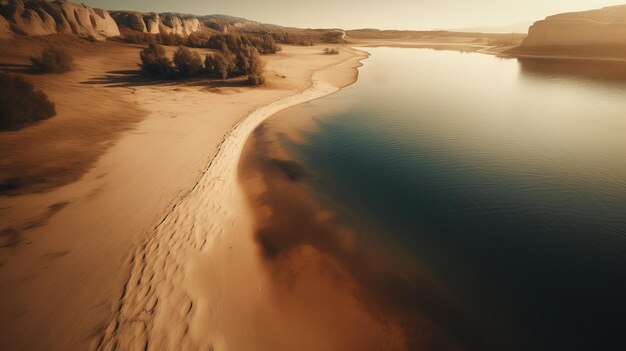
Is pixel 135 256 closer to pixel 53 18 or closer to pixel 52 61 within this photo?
pixel 52 61

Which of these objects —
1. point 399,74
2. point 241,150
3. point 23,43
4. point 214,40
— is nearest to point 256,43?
point 214,40

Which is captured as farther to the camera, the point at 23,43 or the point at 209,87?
the point at 23,43

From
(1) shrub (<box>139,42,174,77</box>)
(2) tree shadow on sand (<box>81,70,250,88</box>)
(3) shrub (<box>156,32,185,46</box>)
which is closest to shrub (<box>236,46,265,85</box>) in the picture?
(2) tree shadow on sand (<box>81,70,250,88</box>)

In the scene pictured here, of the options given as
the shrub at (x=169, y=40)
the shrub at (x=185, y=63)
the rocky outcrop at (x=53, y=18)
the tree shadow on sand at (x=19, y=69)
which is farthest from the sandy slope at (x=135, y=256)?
the shrub at (x=169, y=40)

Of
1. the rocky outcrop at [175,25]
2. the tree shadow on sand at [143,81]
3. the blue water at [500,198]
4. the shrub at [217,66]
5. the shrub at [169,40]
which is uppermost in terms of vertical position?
the rocky outcrop at [175,25]

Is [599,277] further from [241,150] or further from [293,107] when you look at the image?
[293,107]

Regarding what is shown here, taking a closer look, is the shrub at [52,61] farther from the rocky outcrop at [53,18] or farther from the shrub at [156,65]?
the rocky outcrop at [53,18]

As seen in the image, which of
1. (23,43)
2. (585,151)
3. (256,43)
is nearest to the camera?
(585,151)
